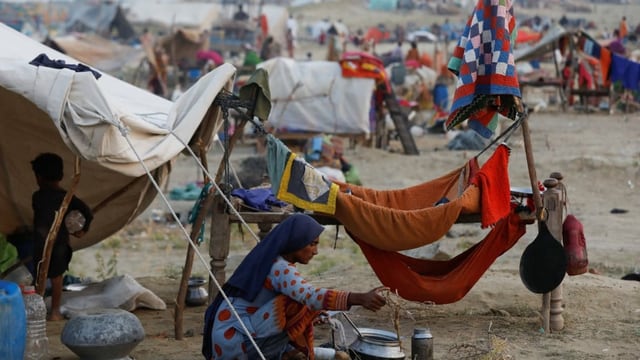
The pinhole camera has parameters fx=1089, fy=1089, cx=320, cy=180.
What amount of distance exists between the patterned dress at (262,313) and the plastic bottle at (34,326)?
127 centimetres

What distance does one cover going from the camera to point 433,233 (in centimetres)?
659

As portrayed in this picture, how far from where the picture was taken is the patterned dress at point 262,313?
505cm

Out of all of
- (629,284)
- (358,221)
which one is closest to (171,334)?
(358,221)

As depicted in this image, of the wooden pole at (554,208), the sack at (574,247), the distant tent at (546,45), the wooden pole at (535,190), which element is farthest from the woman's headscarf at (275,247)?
the distant tent at (546,45)

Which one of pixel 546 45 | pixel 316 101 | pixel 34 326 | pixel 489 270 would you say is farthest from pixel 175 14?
pixel 34 326

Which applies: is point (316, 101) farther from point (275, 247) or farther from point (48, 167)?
point (275, 247)

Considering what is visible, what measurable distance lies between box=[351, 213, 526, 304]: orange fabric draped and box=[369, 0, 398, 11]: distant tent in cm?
5783

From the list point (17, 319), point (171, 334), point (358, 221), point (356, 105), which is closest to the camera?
point (17, 319)

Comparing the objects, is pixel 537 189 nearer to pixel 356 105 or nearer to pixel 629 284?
pixel 629 284

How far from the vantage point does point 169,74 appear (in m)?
29.8

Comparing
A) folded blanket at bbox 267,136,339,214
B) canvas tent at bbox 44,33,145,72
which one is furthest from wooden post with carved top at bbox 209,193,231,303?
canvas tent at bbox 44,33,145,72

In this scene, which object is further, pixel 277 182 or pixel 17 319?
pixel 277 182

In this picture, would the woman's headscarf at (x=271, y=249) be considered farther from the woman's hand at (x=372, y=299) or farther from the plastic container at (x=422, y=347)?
the plastic container at (x=422, y=347)

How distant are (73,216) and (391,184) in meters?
8.30
